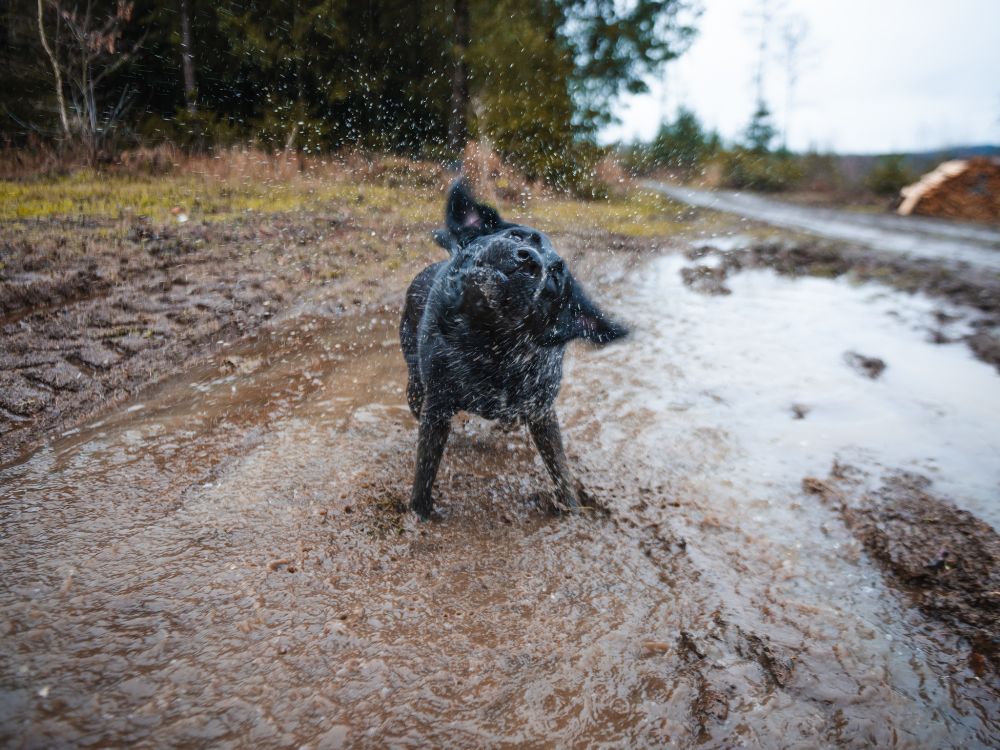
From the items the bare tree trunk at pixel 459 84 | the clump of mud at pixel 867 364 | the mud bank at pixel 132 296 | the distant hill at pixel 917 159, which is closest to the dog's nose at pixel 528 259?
the mud bank at pixel 132 296

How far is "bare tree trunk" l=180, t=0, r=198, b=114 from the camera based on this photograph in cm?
991

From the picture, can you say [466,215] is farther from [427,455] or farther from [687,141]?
[687,141]

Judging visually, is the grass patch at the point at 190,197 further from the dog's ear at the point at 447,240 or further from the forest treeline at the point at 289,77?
the dog's ear at the point at 447,240

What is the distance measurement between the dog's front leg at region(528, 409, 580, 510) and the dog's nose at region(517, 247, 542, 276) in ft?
2.97

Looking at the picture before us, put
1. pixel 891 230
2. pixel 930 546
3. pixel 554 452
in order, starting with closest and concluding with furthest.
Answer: pixel 930 546
pixel 554 452
pixel 891 230

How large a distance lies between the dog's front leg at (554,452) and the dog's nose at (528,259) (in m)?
0.90

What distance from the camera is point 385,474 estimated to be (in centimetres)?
320

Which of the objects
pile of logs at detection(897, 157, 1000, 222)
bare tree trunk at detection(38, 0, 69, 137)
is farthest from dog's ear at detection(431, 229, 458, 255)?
pile of logs at detection(897, 157, 1000, 222)

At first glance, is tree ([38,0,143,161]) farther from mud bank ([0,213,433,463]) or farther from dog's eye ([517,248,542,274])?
dog's eye ([517,248,542,274])

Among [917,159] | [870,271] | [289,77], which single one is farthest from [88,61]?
[917,159]

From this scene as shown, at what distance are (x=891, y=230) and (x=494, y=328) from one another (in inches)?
642

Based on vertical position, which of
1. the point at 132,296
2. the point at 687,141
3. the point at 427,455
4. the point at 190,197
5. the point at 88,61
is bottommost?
the point at 427,455

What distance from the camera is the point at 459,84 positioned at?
1185 cm

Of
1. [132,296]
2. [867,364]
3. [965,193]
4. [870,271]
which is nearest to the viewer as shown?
[132,296]
